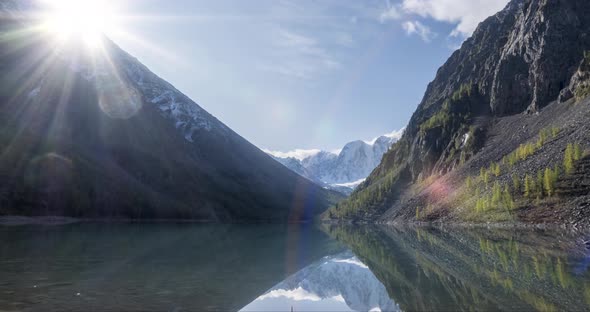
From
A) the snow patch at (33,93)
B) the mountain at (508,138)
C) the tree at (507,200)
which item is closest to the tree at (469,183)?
the mountain at (508,138)

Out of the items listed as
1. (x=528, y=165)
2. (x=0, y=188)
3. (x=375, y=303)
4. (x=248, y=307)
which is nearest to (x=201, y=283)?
(x=248, y=307)

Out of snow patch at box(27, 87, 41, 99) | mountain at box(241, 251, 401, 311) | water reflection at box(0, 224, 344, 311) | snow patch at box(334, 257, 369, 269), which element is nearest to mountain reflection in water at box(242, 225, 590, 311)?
mountain at box(241, 251, 401, 311)

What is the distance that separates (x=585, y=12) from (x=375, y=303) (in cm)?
14907

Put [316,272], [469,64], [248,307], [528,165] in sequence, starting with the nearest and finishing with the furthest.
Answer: [248,307] → [316,272] → [528,165] → [469,64]

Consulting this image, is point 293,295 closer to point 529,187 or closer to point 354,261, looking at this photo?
point 354,261

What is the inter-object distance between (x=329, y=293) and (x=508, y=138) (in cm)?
11191

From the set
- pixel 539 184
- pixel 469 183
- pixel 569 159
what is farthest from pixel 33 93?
pixel 569 159

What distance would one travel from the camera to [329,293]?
27000mm

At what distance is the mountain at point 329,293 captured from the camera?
2195 cm

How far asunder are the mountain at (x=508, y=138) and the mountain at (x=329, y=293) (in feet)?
159

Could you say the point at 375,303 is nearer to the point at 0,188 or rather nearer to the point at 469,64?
the point at 0,188

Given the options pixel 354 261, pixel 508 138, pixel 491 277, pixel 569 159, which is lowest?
pixel 354 261

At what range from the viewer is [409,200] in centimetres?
13338

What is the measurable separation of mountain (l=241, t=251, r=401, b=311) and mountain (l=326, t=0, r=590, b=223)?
4842cm
